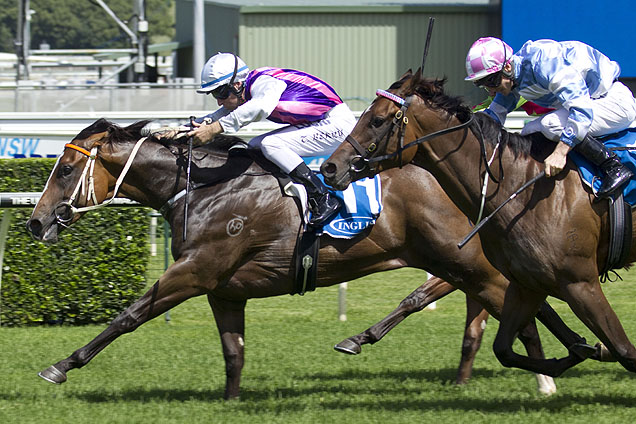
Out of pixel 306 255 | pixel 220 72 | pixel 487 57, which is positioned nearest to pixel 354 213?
pixel 306 255

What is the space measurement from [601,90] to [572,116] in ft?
1.43

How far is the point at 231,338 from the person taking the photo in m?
5.67

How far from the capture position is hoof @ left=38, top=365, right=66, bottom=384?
5.20 m

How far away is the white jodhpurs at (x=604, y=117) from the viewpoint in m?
4.84

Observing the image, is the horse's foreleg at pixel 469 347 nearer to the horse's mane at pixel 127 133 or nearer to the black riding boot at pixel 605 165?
the black riding boot at pixel 605 165

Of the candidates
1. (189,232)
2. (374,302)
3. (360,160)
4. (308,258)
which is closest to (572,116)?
(360,160)

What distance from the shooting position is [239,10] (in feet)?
75.1

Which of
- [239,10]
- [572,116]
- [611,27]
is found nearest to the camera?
[572,116]

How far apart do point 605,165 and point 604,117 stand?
0.94ft

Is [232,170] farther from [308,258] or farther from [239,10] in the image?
[239,10]

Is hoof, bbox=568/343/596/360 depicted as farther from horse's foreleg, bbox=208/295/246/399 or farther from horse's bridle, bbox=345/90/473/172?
horse's foreleg, bbox=208/295/246/399

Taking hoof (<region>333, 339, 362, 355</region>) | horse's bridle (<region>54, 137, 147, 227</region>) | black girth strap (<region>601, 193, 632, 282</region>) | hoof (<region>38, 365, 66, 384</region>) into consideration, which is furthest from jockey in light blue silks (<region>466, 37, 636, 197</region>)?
hoof (<region>38, 365, 66, 384</region>)

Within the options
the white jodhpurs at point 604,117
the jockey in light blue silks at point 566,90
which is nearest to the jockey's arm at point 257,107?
the jockey in light blue silks at point 566,90

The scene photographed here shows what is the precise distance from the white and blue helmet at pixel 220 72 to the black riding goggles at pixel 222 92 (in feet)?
0.12
